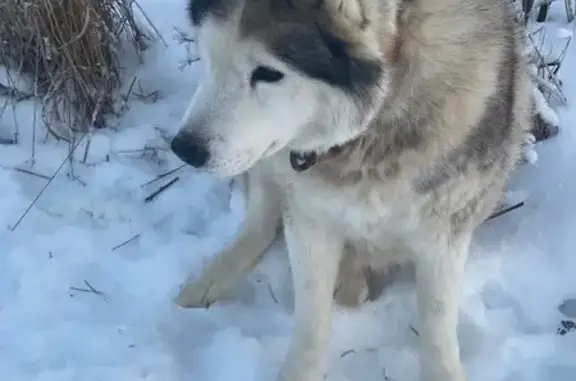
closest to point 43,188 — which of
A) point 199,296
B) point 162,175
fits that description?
point 162,175

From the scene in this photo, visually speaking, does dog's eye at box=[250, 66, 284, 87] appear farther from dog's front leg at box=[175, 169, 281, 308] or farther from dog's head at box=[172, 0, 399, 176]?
dog's front leg at box=[175, 169, 281, 308]

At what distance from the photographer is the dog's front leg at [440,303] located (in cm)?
224

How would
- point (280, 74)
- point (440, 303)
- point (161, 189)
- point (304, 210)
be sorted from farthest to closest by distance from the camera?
1. point (161, 189)
2. point (440, 303)
3. point (304, 210)
4. point (280, 74)

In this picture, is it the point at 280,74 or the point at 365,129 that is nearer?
the point at 280,74

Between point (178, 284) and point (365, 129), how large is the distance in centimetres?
102

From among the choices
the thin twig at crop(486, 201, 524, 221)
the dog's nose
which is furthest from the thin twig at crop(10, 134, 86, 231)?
the thin twig at crop(486, 201, 524, 221)

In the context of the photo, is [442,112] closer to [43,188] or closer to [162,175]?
[162,175]

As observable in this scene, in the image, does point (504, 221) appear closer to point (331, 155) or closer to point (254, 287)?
point (254, 287)

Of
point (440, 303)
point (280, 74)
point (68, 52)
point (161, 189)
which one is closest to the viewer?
point (280, 74)

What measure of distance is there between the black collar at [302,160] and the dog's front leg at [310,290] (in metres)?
0.16

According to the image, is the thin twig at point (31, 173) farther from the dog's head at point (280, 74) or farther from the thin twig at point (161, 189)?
the dog's head at point (280, 74)

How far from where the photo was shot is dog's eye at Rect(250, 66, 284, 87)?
70.7 inches

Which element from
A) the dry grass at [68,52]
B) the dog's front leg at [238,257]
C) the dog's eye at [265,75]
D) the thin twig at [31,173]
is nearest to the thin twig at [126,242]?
the dog's front leg at [238,257]

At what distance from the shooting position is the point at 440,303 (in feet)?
7.65
